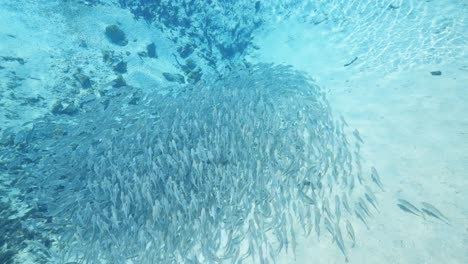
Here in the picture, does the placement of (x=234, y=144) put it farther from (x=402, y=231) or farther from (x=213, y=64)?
(x=213, y=64)

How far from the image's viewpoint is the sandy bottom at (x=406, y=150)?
177 inches

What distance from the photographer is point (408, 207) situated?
4988 millimetres

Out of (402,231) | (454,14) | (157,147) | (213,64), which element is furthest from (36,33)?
(454,14)

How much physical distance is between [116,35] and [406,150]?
35.2ft

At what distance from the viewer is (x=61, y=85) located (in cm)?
959

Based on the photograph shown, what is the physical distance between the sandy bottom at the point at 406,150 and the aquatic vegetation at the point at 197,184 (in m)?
0.39

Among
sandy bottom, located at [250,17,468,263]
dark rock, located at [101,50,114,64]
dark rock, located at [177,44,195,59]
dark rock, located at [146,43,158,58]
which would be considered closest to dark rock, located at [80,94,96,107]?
dark rock, located at [101,50,114,64]

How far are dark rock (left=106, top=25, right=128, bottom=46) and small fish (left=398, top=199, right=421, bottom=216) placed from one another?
10.8m

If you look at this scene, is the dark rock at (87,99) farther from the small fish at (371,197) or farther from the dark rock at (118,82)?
the small fish at (371,197)

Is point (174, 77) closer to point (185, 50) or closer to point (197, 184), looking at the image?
point (185, 50)

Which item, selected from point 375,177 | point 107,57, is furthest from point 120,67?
point 375,177

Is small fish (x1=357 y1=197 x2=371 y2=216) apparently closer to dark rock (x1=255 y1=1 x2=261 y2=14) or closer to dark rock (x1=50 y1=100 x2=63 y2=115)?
dark rock (x1=50 y1=100 x2=63 y2=115)

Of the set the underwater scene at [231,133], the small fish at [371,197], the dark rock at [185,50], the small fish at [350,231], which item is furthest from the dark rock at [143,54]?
the small fish at [350,231]

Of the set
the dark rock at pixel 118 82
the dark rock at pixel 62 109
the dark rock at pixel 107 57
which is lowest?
the dark rock at pixel 62 109
